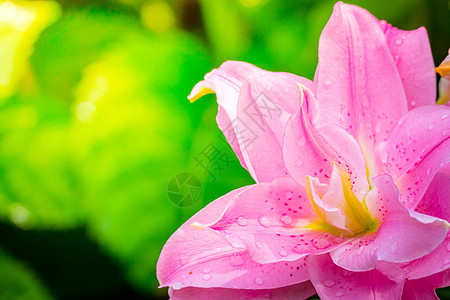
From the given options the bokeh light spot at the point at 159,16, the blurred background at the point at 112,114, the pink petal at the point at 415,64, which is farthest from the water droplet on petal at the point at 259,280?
the bokeh light spot at the point at 159,16

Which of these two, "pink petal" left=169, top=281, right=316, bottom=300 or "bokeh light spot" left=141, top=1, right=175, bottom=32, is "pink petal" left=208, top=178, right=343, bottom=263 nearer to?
"pink petal" left=169, top=281, right=316, bottom=300

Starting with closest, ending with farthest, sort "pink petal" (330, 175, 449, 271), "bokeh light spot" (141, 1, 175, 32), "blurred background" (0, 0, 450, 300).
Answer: "pink petal" (330, 175, 449, 271), "blurred background" (0, 0, 450, 300), "bokeh light spot" (141, 1, 175, 32)

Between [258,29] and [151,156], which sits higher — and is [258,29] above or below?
above

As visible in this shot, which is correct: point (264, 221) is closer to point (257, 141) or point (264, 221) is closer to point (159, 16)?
point (257, 141)

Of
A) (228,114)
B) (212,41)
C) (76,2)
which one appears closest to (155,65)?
(212,41)

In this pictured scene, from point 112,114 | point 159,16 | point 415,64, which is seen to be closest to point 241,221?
point 415,64

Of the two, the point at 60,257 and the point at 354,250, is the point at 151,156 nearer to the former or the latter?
the point at 60,257

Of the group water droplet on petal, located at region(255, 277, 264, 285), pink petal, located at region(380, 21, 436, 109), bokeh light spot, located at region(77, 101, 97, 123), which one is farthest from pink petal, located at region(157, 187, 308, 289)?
bokeh light spot, located at region(77, 101, 97, 123)
